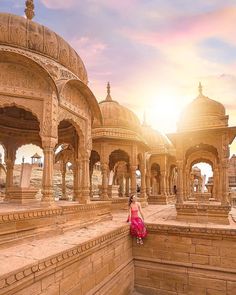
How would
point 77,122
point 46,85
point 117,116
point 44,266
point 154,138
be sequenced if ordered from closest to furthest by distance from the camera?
1. point 44,266
2. point 46,85
3. point 77,122
4. point 117,116
5. point 154,138

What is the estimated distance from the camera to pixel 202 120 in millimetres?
9195

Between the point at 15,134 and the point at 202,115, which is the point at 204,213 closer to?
the point at 202,115

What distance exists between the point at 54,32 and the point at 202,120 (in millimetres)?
6138

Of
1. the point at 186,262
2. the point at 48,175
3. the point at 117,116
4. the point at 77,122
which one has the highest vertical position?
the point at 117,116

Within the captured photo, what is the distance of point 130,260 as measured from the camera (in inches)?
267

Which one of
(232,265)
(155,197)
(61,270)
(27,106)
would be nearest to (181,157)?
(232,265)

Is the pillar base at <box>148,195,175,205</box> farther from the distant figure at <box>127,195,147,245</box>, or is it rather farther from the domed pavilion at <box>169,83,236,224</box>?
the distant figure at <box>127,195,147,245</box>

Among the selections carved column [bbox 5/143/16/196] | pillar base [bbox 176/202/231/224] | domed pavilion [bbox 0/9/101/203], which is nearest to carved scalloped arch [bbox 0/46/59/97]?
domed pavilion [bbox 0/9/101/203]

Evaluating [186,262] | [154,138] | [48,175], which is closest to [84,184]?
[48,175]

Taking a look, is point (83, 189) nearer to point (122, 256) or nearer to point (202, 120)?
point (122, 256)

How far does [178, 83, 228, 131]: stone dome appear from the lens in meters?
8.96

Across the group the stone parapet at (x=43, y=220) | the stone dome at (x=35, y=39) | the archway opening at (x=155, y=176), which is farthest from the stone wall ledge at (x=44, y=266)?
the archway opening at (x=155, y=176)

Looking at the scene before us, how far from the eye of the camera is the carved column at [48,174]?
5965 mm

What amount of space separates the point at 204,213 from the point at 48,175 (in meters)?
5.29
